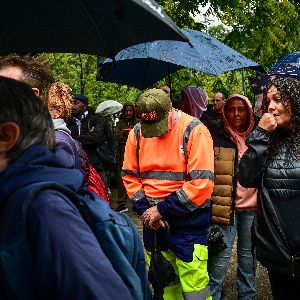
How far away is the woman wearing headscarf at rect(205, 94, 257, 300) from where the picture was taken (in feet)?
14.5

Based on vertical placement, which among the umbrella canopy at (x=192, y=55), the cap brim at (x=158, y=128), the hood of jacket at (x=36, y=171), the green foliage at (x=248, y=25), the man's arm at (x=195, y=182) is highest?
the green foliage at (x=248, y=25)

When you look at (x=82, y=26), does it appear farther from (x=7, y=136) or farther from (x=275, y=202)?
(x=275, y=202)

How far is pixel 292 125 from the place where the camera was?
341cm

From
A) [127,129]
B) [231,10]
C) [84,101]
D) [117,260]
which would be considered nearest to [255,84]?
[231,10]

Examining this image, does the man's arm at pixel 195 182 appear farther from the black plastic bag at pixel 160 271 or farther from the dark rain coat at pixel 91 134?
the dark rain coat at pixel 91 134

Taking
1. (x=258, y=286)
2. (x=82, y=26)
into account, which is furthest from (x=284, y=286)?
(x=82, y=26)

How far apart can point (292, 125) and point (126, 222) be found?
2.09 meters

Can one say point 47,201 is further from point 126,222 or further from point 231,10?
point 231,10

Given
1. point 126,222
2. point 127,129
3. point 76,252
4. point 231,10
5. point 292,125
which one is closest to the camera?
point 76,252

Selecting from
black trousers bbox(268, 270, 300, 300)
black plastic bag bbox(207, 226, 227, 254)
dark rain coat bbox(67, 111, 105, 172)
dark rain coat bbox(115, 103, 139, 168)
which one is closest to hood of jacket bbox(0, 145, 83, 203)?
black trousers bbox(268, 270, 300, 300)

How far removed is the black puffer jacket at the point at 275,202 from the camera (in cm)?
328

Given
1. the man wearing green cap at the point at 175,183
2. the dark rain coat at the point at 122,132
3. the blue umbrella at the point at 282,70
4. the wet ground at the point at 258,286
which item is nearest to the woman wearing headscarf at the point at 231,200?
the blue umbrella at the point at 282,70

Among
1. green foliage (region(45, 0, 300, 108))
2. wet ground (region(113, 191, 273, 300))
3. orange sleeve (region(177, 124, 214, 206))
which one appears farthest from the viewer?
green foliage (region(45, 0, 300, 108))

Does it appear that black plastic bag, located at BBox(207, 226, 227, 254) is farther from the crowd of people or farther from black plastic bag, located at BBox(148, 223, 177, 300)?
black plastic bag, located at BBox(148, 223, 177, 300)
